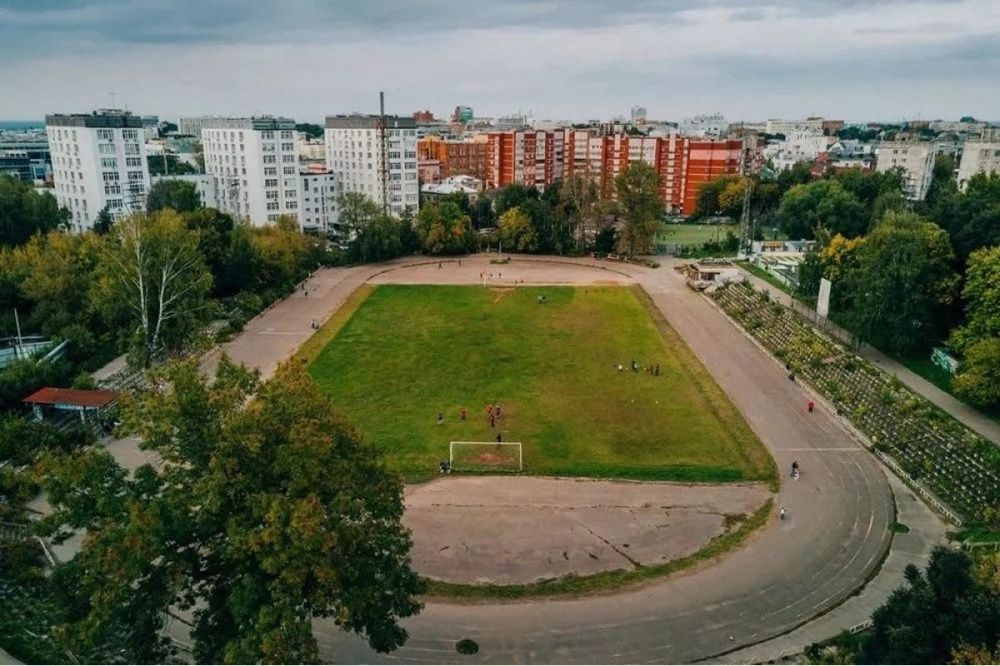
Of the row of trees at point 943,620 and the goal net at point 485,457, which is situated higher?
the row of trees at point 943,620

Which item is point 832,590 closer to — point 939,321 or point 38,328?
point 939,321

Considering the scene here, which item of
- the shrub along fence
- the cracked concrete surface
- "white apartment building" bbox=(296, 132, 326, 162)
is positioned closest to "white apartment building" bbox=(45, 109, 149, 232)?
"white apartment building" bbox=(296, 132, 326, 162)

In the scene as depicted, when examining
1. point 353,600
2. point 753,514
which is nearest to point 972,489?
point 753,514

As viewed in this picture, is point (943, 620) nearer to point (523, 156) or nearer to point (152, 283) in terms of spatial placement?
point (152, 283)

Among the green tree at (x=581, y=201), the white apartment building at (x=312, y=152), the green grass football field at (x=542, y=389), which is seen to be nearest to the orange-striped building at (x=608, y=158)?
the green tree at (x=581, y=201)

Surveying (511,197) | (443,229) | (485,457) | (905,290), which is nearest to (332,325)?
(485,457)

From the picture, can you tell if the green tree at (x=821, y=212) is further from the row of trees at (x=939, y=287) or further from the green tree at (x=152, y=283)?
the green tree at (x=152, y=283)
